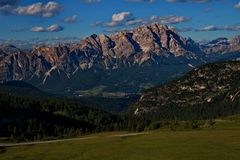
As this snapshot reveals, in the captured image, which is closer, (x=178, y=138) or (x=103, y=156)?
(x=103, y=156)

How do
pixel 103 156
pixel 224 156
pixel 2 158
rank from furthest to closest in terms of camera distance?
pixel 2 158
pixel 103 156
pixel 224 156

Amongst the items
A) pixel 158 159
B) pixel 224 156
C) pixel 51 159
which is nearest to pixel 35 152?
pixel 51 159

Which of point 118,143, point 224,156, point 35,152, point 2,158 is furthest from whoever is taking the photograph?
point 118,143

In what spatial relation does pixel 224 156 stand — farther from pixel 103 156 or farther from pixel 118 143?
pixel 118 143

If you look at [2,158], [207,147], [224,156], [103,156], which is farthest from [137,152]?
[2,158]

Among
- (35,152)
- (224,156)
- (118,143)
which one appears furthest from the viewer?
(118,143)

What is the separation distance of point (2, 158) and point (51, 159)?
58.4 feet

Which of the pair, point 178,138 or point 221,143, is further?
point 178,138

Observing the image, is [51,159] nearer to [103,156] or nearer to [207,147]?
[103,156]

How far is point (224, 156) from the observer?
119 metres

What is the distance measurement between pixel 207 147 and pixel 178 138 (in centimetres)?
3210

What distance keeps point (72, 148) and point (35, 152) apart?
12.5 meters

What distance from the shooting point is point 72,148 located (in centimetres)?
16112

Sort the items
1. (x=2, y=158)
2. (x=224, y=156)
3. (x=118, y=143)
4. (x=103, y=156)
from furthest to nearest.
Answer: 1. (x=118, y=143)
2. (x=2, y=158)
3. (x=103, y=156)
4. (x=224, y=156)
